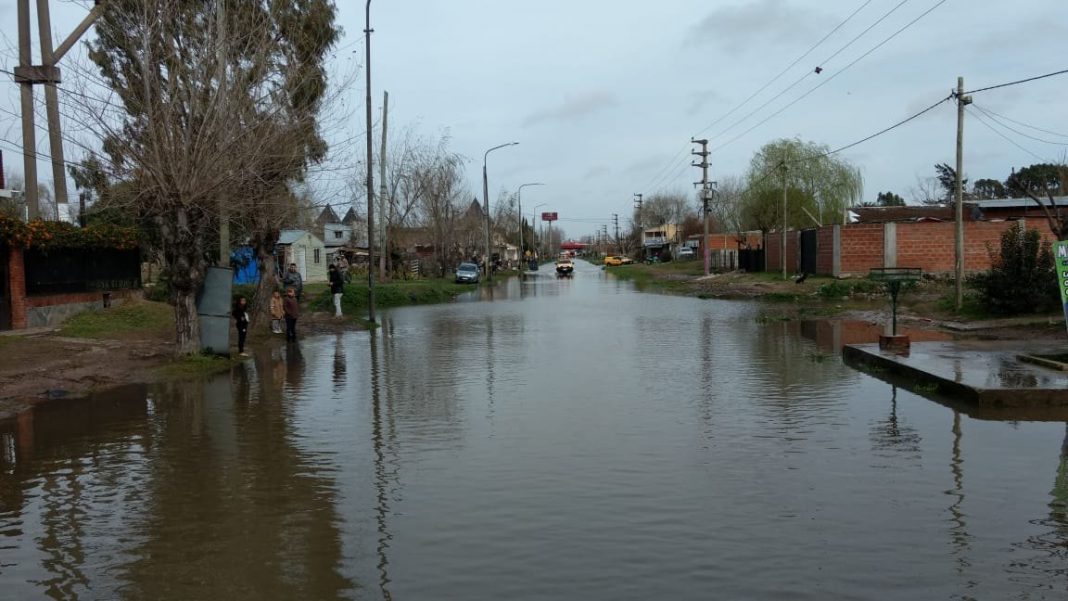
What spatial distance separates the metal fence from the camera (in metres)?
19.7

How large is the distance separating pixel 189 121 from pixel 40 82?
6798 millimetres

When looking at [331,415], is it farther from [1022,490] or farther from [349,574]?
[1022,490]

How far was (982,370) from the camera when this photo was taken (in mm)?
12242

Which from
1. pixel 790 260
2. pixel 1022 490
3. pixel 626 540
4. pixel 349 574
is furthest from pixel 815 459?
pixel 790 260

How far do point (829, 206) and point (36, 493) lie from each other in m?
59.7

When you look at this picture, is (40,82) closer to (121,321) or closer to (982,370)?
(121,321)

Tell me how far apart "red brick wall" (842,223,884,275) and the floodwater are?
24626 mm

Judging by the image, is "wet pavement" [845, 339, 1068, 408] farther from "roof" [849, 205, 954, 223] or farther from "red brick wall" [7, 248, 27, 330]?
"roof" [849, 205, 954, 223]

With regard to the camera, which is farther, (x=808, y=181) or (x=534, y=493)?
(x=808, y=181)

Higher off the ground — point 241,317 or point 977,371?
point 241,317

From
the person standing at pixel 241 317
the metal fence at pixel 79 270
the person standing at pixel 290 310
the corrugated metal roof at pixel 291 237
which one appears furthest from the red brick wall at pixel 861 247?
the corrugated metal roof at pixel 291 237

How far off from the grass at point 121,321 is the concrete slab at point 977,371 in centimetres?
1562

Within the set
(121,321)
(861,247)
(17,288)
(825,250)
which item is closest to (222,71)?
(17,288)

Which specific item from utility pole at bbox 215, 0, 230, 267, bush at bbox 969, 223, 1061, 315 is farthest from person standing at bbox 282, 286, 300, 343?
bush at bbox 969, 223, 1061, 315
